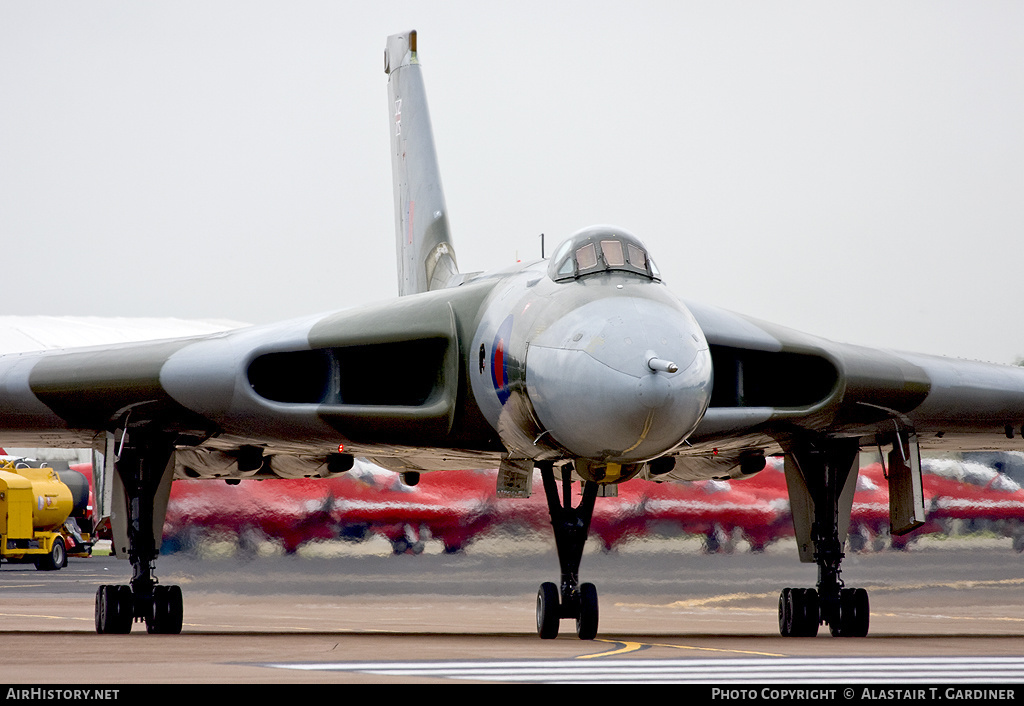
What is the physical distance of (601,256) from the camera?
9172 millimetres

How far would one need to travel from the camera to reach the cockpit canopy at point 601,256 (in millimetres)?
9148

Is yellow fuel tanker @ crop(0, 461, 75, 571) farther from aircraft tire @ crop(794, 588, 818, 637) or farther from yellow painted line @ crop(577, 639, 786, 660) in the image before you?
yellow painted line @ crop(577, 639, 786, 660)

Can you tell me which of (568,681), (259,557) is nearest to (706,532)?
(259,557)

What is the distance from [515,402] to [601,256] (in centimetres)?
113

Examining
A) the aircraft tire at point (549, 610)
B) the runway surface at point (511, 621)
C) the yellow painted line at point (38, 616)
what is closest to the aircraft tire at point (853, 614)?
the runway surface at point (511, 621)

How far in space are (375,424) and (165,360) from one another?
5.88ft

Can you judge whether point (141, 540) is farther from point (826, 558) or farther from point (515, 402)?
point (826, 558)

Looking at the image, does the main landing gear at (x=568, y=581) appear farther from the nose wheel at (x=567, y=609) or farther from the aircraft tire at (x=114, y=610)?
the aircraft tire at (x=114, y=610)

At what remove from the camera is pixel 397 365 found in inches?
424

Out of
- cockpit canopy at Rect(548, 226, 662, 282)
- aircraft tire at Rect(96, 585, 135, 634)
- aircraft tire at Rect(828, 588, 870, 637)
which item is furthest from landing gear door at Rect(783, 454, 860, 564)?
aircraft tire at Rect(96, 585, 135, 634)

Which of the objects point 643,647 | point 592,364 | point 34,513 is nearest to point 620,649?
point 643,647

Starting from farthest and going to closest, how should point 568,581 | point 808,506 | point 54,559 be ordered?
point 54,559
point 808,506
point 568,581

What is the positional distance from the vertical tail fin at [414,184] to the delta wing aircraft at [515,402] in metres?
2.67

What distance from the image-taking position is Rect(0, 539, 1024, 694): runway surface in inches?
273
